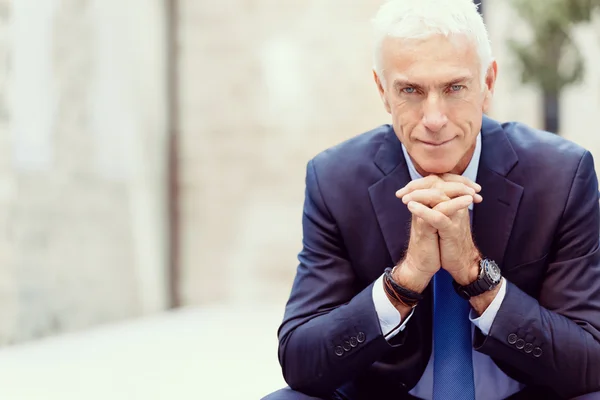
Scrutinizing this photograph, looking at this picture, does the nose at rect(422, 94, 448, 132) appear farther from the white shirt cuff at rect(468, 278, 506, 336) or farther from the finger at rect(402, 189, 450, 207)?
the white shirt cuff at rect(468, 278, 506, 336)

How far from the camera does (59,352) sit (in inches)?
231

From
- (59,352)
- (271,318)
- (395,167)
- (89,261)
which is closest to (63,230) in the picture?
(89,261)

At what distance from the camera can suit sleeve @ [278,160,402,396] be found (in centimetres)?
214

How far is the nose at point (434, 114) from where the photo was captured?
6.76ft

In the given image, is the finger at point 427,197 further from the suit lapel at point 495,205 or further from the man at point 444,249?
the suit lapel at point 495,205

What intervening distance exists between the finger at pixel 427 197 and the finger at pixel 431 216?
0.02 meters

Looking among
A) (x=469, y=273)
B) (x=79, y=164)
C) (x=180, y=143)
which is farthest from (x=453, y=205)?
(x=180, y=143)

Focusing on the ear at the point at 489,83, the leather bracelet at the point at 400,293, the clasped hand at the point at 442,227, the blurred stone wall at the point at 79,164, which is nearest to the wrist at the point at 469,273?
the clasped hand at the point at 442,227

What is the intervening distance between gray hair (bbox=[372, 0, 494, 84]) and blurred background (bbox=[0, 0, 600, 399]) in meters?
3.26

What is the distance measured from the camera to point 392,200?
7.55 ft

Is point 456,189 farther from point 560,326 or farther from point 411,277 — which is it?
point 560,326

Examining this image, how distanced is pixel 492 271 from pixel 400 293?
8.8 inches

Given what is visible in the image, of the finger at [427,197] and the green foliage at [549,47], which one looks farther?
the green foliage at [549,47]

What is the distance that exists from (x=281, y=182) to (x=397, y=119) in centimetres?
→ 641
